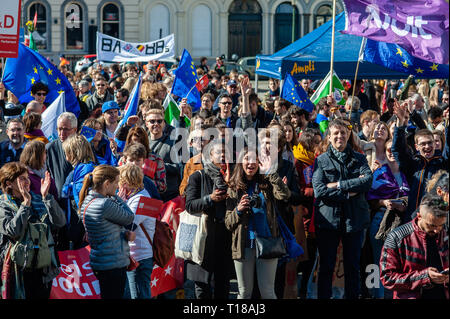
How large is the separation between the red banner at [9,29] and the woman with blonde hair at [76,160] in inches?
85.2

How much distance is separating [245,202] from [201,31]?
36.0m

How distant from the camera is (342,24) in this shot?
1294 cm

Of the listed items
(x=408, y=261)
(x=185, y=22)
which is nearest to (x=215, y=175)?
(x=408, y=261)

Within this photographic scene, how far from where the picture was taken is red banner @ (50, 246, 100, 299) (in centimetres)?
588

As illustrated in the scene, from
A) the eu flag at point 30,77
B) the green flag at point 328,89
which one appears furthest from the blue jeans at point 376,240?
the eu flag at point 30,77

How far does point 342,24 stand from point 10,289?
9063 millimetres

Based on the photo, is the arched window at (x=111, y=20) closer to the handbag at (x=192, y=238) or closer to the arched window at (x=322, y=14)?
the arched window at (x=322, y=14)

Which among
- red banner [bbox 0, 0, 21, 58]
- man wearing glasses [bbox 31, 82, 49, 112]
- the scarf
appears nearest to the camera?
the scarf

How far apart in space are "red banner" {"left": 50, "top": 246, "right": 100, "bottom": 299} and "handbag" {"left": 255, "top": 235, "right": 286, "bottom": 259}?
1328 mm

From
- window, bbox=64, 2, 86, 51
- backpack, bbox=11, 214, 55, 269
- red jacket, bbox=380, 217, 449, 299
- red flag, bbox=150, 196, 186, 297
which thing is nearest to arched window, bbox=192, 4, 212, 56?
window, bbox=64, 2, 86, 51

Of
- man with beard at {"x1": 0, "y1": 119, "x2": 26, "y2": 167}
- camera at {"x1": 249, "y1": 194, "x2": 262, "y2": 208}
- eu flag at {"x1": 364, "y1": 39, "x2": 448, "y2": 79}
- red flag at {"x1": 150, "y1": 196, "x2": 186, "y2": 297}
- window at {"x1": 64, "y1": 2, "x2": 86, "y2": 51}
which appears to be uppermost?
window at {"x1": 64, "y1": 2, "x2": 86, "y2": 51}

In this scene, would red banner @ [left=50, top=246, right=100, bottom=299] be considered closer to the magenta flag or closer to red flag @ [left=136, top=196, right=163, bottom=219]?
red flag @ [left=136, top=196, right=163, bottom=219]

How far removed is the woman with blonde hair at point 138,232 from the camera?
5832mm

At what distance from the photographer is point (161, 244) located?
5.97 meters
